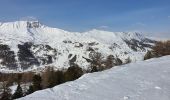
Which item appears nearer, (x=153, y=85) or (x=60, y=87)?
(x=60, y=87)

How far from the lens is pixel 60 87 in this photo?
2197 centimetres

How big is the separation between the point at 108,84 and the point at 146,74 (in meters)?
5.68

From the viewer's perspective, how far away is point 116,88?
886 inches

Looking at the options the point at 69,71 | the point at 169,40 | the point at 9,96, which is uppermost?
the point at 169,40

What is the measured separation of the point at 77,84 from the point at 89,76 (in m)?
3.76

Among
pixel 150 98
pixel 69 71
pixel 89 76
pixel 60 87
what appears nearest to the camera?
pixel 150 98

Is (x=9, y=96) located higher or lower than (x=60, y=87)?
lower

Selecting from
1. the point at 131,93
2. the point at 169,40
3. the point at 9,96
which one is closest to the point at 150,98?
the point at 131,93

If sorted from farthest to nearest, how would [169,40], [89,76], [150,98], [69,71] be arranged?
[169,40] → [69,71] → [89,76] → [150,98]

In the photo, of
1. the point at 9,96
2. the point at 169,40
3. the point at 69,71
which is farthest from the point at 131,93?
the point at 169,40

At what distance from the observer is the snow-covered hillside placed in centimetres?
1995

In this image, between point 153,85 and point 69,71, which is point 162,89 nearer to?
point 153,85

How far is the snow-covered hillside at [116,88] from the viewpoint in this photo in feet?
65.5

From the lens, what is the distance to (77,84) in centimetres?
2316
